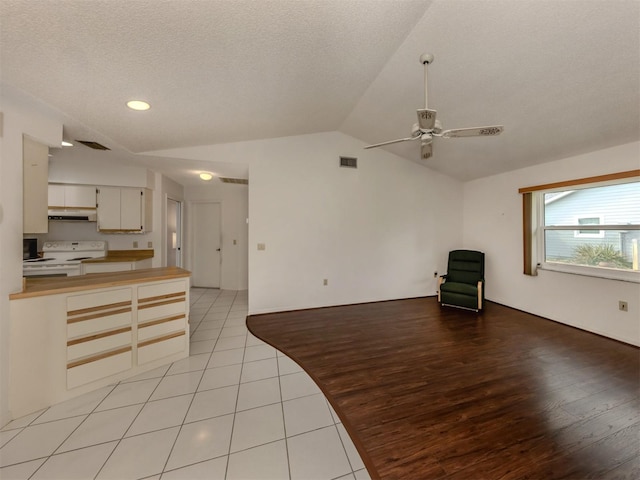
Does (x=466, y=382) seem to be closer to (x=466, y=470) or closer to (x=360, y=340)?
(x=466, y=470)

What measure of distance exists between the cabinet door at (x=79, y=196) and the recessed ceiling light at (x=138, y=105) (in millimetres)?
2553

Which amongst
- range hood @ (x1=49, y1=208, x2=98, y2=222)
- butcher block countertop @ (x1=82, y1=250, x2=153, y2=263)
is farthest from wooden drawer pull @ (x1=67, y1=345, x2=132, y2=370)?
range hood @ (x1=49, y1=208, x2=98, y2=222)

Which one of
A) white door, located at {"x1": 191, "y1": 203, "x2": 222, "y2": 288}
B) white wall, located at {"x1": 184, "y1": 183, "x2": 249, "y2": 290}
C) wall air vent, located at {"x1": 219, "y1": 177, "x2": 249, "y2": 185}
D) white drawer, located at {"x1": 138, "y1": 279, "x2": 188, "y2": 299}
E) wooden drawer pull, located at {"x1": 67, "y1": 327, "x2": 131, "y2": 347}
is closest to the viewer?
wooden drawer pull, located at {"x1": 67, "y1": 327, "x2": 131, "y2": 347}

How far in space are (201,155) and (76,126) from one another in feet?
4.44

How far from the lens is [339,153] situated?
4.35 metres

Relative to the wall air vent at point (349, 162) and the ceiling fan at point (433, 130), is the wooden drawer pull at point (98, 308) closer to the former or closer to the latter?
the ceiling fan at point (433, 130)

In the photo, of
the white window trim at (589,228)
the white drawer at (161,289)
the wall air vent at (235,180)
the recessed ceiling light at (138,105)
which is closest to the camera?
the recessed ceiling light at (138,105)

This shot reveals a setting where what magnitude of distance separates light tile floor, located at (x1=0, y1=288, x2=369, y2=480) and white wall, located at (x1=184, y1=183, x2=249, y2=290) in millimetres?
3309

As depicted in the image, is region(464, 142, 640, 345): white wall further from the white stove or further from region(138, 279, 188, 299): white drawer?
the white stove

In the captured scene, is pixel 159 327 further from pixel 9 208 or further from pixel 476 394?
pixel 476 394

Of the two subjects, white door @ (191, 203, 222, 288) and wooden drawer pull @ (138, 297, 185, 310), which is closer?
wooden drawer pull @ (138, 297, 185, 310)

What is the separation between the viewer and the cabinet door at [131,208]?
4.00 meters

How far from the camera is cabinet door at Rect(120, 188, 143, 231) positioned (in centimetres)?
400

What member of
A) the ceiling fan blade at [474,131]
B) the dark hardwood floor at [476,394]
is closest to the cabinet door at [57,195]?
the dark hardwood floor at [476,394]
